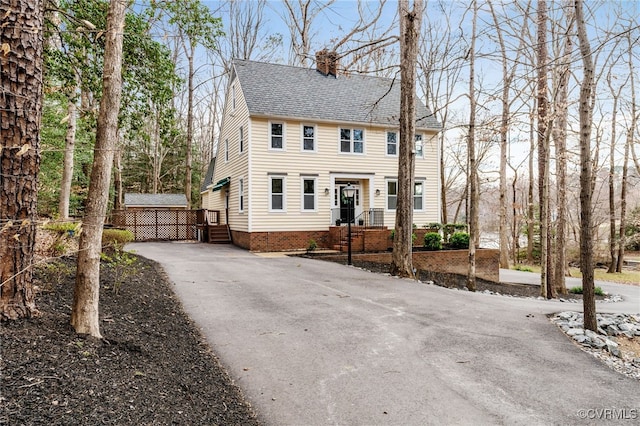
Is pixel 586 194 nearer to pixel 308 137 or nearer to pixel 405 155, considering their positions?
pixel 405 155

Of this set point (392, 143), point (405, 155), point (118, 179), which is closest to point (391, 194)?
point (392, 143)

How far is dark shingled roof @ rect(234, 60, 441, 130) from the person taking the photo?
16719 millimetres

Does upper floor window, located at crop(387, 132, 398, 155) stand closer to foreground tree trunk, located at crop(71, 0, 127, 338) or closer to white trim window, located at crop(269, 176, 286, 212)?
white trim window, located at crop(269, 176, 286, 212)

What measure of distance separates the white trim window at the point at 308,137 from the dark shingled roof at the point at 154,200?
1072cm

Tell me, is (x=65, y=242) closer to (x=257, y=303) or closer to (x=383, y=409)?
(x=257, y=303)

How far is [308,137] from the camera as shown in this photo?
56.6 feet

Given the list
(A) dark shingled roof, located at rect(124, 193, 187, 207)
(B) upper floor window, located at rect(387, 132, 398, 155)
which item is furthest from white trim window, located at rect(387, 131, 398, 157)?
(A) dark shingled roof, located at rect(124, 193, 187, 207)

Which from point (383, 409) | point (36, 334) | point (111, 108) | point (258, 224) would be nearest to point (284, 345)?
point (383, 409)

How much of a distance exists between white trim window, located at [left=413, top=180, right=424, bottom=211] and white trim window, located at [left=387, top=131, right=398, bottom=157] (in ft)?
6.27

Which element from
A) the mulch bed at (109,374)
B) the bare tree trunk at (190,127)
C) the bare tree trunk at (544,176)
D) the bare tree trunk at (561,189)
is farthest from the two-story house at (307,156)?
the mulch bed at (109,374)

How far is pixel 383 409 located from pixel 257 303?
3809 millimetres

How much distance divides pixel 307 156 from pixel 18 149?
14.2m

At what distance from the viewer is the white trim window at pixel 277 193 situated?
16.5 m

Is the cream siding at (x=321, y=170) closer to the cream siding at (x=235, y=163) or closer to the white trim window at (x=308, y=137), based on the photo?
the white trim window at (x=308, y=137)
